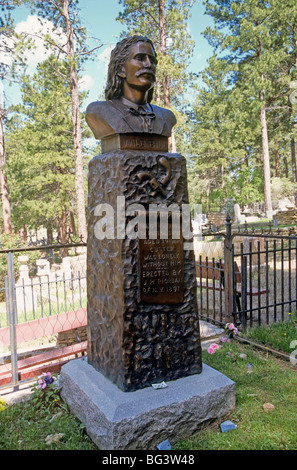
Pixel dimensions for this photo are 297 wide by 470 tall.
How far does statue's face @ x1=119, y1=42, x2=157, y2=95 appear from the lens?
113 inches

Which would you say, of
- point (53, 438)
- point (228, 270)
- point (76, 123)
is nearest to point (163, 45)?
point (76, 123)

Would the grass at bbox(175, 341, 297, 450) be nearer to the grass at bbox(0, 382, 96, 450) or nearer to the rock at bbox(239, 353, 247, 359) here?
the rock at bbox(239, 353, 247, 359)

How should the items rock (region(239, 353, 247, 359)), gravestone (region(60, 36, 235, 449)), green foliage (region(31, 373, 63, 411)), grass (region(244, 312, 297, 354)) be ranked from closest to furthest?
gravestone (region(60, 36, 235, 449)), green foliage (region(31, 373, 63, 411)), rock (region(239, 353, 247, 359)), grass (region(244, 312, 297, 354))

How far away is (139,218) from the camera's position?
111 inches

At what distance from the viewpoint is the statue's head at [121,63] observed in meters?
2.93

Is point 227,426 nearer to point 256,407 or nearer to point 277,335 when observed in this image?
point 256,407

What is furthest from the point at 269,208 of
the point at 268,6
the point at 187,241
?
the point at 187,241

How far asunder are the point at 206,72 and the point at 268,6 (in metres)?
7.17

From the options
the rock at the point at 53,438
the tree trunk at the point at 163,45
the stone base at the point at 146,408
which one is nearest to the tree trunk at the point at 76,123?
the tree trunk at the point at 163,45

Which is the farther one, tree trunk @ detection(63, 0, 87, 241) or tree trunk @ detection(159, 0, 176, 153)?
tree trunk @ detection(159, 0, 176, 153)

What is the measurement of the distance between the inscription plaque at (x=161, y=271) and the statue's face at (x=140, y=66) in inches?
50.0

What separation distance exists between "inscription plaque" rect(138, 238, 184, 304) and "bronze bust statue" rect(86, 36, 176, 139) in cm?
93

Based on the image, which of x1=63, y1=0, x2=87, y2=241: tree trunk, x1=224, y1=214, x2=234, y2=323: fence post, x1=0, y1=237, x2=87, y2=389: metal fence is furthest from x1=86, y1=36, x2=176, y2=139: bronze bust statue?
x1=63, y1=0, x2=87, y2=241: tree trunk
